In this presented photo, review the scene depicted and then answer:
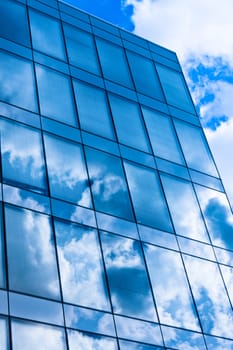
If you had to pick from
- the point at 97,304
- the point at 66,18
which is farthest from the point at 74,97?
the point at 97,304

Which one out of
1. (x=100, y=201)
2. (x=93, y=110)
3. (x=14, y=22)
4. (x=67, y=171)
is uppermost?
(x=14, y=22)

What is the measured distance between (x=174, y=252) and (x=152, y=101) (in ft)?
34.1

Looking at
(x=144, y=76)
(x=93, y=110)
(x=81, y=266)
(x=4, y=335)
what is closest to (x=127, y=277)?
(x=81, y=266)

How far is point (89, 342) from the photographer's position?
64.2 feet

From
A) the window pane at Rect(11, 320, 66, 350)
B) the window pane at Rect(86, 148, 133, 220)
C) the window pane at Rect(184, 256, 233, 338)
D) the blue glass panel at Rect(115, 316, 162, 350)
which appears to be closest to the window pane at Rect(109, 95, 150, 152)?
the window pane at Rect(86, 148, 133, 220)

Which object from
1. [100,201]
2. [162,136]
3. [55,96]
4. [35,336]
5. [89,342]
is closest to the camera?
[35,336]

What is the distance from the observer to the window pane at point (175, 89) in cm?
3403

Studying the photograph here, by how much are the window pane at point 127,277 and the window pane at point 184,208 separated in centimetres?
344

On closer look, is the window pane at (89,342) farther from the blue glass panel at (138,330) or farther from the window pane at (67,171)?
the window pane at (67,171)

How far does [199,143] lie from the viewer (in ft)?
106

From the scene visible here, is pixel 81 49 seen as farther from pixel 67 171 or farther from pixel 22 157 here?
pixel 22 157

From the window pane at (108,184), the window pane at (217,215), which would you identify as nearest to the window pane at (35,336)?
the window pane at (108,184)

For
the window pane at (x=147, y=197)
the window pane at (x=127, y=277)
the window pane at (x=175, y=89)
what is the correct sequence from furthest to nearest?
the window pane at (x=175, y=89), the window pane at (x=147, y=197), the window pane at (x=127, y=277)

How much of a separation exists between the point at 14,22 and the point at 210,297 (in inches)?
654
